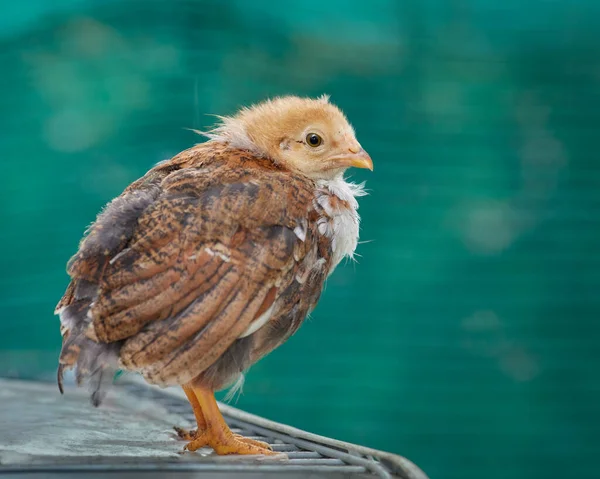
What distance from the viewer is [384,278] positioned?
284 centimetres

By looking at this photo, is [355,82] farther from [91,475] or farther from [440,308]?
[91,475]

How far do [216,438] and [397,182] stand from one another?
140 cm

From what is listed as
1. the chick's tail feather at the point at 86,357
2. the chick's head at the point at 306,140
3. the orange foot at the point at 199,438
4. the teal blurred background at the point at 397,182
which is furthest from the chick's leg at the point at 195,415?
the teal blurred background at the point at 397,182

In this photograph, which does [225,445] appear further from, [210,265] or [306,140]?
[306,140]

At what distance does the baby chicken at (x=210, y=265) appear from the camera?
1.66 metres

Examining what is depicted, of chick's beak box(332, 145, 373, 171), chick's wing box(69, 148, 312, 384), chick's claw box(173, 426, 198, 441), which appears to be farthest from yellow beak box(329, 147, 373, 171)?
chick's claw box(173, 426, 198, 441)

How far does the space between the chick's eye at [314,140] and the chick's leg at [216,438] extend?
2.20 feet

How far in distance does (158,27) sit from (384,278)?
121 centimetres

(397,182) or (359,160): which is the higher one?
(397,182)

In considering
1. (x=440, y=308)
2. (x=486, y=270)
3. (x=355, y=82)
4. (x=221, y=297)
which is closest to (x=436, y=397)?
(x=440, y=308)

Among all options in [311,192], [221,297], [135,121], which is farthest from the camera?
[135,121]

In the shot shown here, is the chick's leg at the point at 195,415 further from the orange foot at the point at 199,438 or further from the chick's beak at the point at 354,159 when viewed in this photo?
the chick's beak at the point at 354,159

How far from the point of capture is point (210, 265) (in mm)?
1689

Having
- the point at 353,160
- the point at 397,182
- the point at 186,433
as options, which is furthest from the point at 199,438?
Result: the point at 397,182
